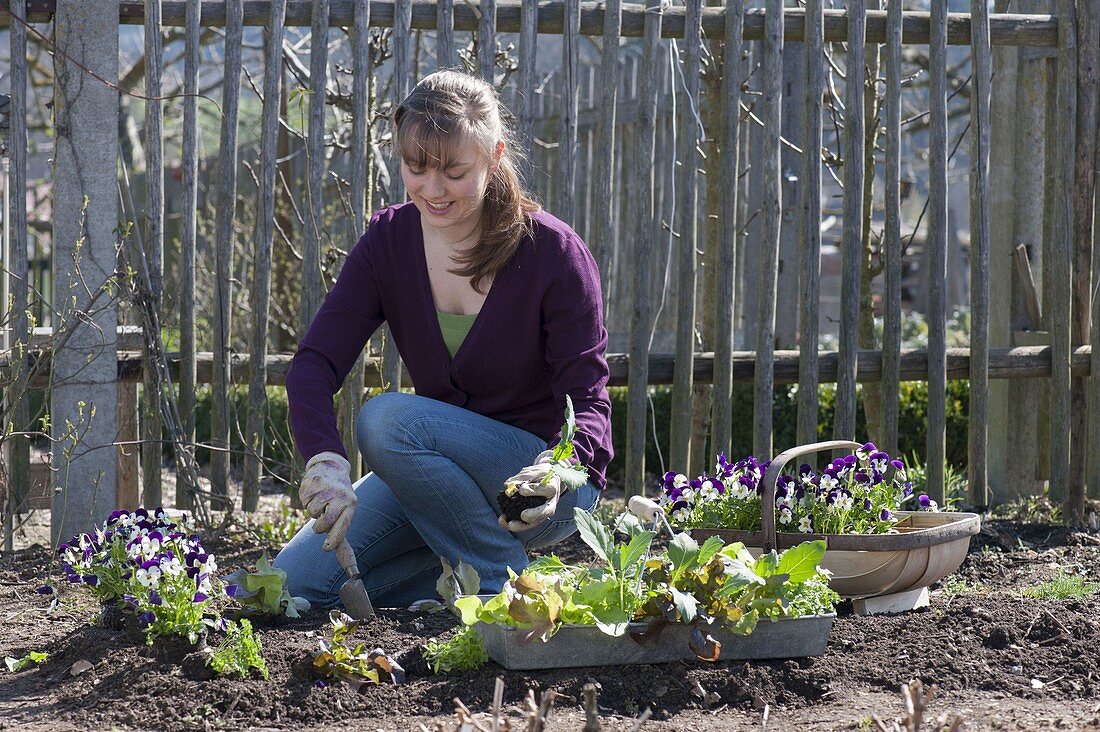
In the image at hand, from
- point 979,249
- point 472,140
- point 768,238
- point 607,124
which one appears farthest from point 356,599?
point 979,249

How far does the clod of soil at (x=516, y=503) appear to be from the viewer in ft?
7.60

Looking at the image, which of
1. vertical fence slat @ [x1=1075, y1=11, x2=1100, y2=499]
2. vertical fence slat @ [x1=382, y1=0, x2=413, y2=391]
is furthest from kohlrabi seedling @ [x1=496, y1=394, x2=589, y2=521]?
vertical fence slat @ [x1=1075, y1=11, x2=1100, y2=499]

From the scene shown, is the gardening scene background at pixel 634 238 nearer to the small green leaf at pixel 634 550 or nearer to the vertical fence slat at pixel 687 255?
the vertical fence slat at pixel 687 255

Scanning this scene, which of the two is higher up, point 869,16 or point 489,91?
point 869,16

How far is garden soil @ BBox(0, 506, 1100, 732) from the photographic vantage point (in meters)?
1.97

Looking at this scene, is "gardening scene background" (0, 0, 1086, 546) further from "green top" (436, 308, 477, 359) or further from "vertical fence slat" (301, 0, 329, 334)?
"green top" (436, 308, 477, 359)

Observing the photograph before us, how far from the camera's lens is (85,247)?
352 cm

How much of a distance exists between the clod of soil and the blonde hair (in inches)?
23.9

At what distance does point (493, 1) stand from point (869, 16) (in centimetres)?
127

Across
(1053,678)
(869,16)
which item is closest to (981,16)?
(869,16)

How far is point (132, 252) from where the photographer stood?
3.54m

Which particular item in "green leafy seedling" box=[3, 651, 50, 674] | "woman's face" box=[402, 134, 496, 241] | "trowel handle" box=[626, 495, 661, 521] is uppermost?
"woman's face" box=[402, 134, 496, 241]

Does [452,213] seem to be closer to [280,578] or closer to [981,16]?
[280,578]

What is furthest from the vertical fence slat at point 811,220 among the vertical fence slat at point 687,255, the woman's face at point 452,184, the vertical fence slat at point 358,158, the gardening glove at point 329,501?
the gardening glove at point 329,501
